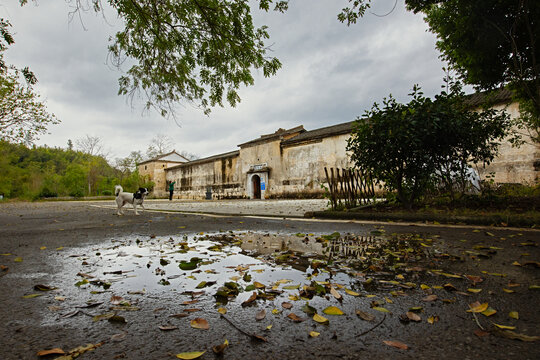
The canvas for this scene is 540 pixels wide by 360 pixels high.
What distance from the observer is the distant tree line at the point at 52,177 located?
3170 cm

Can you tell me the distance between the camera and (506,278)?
6.50ft

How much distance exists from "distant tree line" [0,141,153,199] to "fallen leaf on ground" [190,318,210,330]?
38502 mm

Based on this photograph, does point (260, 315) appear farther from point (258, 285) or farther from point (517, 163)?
point (517, 163)

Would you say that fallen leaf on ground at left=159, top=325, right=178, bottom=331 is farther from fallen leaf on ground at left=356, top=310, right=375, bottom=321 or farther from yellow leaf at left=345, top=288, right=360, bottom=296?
yellow leaf at left=345, top=288, right=360, bottom=296

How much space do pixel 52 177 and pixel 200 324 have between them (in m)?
53.2

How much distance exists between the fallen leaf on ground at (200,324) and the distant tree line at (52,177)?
3850cm

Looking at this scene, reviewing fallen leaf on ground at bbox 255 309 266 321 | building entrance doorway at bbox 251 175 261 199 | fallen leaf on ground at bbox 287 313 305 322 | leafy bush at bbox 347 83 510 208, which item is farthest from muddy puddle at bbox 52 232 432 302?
building entrance doorway at bbox 251 175 261 199

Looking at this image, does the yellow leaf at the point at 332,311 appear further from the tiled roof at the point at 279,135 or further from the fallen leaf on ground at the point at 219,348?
the tiled roof at the point at 279,135

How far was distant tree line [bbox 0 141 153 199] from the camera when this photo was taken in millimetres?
31703

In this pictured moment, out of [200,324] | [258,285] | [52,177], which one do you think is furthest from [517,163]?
[52,177]

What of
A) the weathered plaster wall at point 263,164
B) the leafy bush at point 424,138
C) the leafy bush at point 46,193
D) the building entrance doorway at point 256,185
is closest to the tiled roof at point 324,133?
the weathered plaster wall at point 263,164

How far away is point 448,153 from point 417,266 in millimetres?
4864

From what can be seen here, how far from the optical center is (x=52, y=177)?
1630 inches

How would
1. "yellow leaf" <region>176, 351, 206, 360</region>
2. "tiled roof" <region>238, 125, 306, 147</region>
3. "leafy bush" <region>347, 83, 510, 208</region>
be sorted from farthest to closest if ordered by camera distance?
"tiled roof" <region>238, 125, 306, 147</region>, "leafy bush" <region>347, 83, 510, 208</region>, "yellow leaf" <region>176, 351, 206, 360</region>
